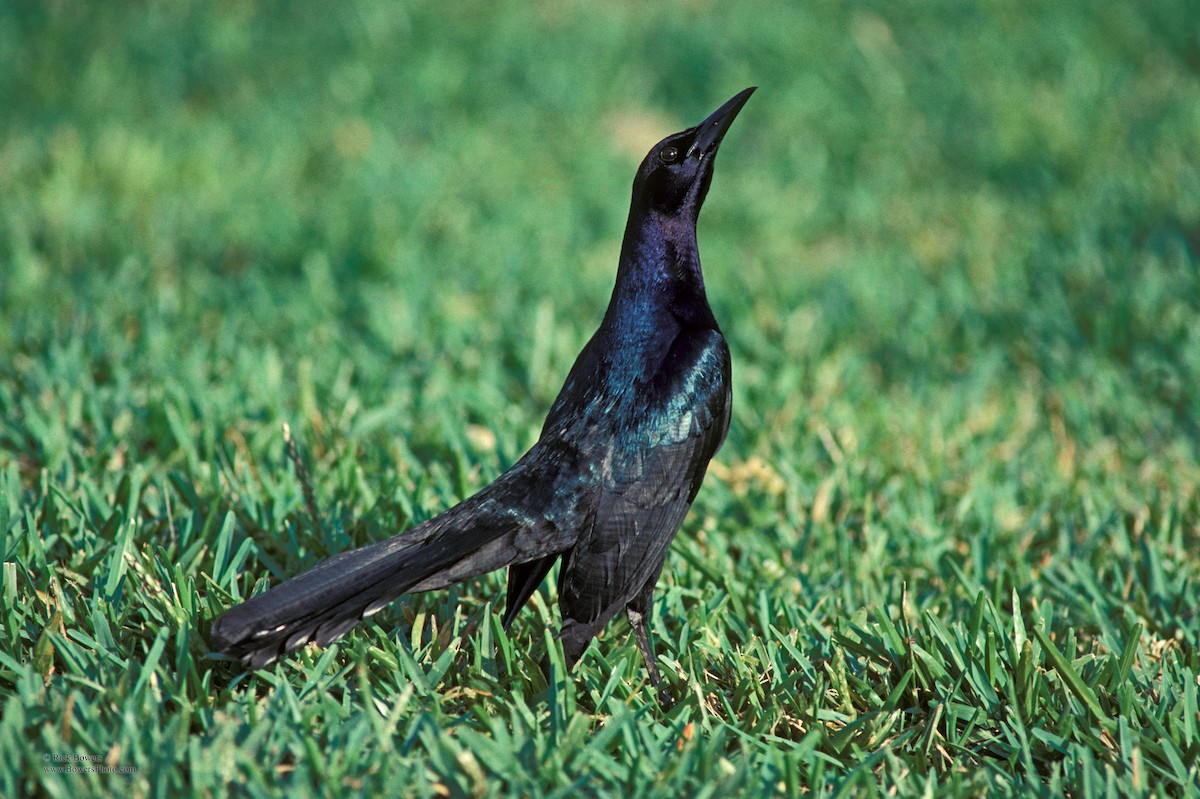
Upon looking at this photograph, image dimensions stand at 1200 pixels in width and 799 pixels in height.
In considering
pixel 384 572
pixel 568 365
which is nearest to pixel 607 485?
pixel 384 572

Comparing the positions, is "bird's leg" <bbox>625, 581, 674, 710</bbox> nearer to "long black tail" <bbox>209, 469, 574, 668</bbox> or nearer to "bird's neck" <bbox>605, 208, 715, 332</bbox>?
"long black tail" <bbox>209, 469, 574, 668</bbox>

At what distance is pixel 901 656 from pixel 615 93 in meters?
5.86

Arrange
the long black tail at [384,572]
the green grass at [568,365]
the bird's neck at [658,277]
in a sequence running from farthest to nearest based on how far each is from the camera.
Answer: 1. the bird's neck at [658,277]
2. the green grass at [568,365]
3. the long black tail at [384,572]

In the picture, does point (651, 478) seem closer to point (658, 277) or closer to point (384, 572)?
point (658, 277)

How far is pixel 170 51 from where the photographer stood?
7.71 m

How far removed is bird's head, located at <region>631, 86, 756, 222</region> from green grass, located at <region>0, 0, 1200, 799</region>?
1.00 m

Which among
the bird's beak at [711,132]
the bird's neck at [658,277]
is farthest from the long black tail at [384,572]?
the bird's beak at [711,132]

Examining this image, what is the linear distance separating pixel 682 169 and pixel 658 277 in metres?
0.26

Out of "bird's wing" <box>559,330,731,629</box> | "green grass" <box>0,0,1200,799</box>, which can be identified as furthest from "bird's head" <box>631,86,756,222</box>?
"green grass" <box>0,0,1200,799</box>

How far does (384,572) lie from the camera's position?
231 centimetres

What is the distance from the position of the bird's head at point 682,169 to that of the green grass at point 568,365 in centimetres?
100

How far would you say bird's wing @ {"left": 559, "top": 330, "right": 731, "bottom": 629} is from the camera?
2.46 m

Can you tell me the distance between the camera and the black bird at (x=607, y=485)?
227 cm

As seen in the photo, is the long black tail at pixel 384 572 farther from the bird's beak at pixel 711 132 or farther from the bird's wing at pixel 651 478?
the bird's beak at pixel 711 132
